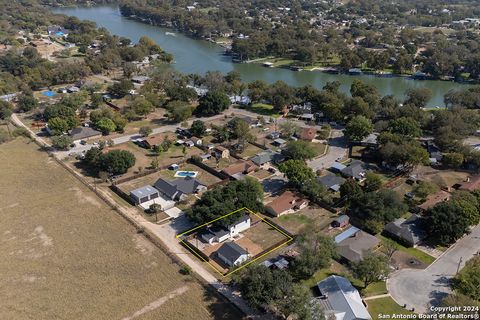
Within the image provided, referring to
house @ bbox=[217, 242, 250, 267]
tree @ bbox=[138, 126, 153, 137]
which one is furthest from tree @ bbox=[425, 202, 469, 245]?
tree @ bbox=[138, 126, 153, 137]

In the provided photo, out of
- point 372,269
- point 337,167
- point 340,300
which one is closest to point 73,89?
point 337,167

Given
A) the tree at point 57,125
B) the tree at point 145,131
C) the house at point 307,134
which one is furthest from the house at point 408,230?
the tree at point 57,125

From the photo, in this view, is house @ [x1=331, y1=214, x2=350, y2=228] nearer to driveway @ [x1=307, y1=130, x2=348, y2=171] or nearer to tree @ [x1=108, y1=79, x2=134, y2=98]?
driveway @ [x1=307, y1=130, x2=348, y2=171]

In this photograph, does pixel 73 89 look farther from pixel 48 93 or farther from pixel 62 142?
pixel 62 142

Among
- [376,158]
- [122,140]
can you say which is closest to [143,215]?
[122,140]

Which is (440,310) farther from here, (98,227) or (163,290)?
(98,227)

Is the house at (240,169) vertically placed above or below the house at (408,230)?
below

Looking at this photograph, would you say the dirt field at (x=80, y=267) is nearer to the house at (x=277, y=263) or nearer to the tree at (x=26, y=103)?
the house at (x=277, y=263)
